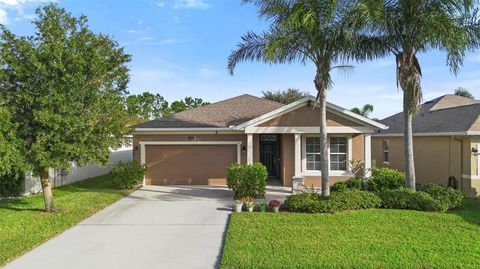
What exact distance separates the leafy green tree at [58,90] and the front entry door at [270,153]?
921 centimetres

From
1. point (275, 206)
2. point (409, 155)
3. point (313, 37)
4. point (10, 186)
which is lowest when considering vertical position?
point (275, 206)

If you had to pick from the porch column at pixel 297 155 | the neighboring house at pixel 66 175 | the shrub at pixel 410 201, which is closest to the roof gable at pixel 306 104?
the porch column at pixel 297 155

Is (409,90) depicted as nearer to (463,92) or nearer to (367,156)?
(367,156)

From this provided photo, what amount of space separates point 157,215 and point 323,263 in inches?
225

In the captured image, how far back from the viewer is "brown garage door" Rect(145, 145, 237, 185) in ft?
55.7

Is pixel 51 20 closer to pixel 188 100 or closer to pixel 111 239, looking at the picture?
pixel 111 239

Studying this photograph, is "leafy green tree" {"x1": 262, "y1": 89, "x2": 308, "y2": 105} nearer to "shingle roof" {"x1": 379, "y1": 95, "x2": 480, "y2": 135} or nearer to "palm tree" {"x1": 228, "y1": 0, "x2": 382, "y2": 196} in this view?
"shingle roof" {"x1": 379, "y1": 95, "x2": 480, "y2": 135}

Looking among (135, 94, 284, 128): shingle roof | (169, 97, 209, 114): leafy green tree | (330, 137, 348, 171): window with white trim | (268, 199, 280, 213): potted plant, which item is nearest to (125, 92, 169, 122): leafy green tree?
(169, 97, 209, 114): leafy green tree

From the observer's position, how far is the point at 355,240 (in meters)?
7.60

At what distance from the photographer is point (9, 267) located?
6.27 metres

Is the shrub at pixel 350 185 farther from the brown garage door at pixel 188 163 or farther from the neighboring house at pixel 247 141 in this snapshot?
the brown garage door at pixel 188 163

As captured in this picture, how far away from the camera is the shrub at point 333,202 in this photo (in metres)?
10.2

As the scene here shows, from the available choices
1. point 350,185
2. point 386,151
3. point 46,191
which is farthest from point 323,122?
point 386,151

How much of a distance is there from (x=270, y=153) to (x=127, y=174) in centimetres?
709
